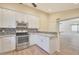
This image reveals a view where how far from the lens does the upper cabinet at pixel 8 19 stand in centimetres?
166

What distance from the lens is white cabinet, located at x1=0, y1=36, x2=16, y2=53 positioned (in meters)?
1.69

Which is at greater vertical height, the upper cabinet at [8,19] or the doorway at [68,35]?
the upper cabinet at [8,19]

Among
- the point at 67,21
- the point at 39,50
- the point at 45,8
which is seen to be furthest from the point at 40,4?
the point at 39,50

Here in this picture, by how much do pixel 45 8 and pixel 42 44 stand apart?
66 centimetres

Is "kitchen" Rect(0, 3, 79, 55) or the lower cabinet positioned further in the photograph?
the lower cabinet

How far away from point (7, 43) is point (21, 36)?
267mm

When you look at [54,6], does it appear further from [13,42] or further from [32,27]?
[13,42]

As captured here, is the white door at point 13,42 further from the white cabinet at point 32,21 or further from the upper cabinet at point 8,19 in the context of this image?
the white cabinet at point 32,21

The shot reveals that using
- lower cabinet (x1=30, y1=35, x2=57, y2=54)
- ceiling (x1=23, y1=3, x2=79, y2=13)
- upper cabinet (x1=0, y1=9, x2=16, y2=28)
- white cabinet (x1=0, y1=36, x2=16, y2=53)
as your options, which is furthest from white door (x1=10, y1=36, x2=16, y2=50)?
ceiling (x1=23, y1=3, x2=79, y2=13)

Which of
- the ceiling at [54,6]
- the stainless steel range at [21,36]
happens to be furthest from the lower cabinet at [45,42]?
the ceiling at [54,6]

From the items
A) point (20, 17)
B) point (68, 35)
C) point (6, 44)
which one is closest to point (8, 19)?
point (20, 17)

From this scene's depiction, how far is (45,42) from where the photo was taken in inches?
73.0

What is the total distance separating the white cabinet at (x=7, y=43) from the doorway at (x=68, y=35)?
0.86m

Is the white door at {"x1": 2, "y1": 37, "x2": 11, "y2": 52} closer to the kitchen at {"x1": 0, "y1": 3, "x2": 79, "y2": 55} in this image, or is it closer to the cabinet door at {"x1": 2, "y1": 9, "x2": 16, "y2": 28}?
the kitchen at {"x1": 0, "y1": 3, "x2": 79, "y2": 55}
